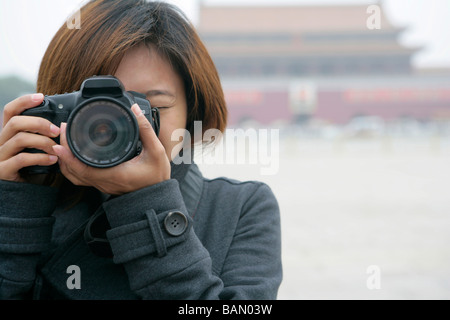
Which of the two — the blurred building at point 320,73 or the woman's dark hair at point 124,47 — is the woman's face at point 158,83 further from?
the blurred building at point 320,73

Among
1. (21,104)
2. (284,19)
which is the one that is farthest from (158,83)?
(284,19)

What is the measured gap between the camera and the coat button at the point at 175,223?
539 mm

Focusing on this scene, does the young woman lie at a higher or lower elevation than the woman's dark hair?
lower

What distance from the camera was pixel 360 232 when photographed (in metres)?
2.72

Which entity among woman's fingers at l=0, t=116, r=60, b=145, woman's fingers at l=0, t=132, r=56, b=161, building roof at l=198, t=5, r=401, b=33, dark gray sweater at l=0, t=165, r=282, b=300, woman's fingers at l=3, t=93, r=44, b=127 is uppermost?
building roof at l=198, t=5, r=401, b=33

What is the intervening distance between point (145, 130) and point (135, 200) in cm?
9

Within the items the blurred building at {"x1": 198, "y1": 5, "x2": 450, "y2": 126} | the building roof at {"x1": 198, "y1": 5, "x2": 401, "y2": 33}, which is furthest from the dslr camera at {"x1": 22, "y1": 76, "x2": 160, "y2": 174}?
the building roof at {"x1": 198, "y1": 5, "x2": 401, "y2": 33}

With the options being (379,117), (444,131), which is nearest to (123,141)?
(444,131)

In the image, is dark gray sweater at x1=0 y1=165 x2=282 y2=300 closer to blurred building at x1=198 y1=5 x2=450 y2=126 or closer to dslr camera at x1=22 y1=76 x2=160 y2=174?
dslr camera at x1=22 y1=76 x2=160 y2=174

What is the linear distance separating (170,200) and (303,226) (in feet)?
8.00

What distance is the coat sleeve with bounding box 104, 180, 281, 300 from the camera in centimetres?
54

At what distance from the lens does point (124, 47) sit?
2.09ft

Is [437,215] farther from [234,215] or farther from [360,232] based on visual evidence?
[234,215]

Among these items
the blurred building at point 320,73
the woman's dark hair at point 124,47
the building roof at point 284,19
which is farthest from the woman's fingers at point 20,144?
the building roof at point 284,19
